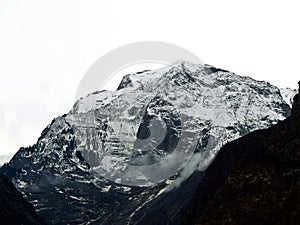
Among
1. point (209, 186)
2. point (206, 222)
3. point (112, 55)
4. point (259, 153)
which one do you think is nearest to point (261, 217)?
point (206, 222)

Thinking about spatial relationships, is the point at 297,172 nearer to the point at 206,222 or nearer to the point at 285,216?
the point at 285,216

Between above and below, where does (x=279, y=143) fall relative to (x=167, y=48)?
below

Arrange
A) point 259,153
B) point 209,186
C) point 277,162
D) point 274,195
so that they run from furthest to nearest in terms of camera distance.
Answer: point 209,186
point 259,153
point 277,162
point 274,195

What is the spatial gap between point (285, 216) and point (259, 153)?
2676cm

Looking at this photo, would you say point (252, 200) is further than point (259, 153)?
No

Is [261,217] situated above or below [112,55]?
below

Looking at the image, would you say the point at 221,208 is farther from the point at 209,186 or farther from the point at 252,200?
the point at 209,186

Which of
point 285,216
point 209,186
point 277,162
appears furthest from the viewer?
point 209,186

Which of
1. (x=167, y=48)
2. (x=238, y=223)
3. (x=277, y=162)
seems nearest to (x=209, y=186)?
(x=167, y=48)

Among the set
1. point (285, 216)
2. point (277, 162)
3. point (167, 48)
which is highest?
point (167, 48)

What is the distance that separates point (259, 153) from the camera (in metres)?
126

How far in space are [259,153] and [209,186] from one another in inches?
2768

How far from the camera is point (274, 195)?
107500 millimetres

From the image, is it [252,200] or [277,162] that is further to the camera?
[277,162]
